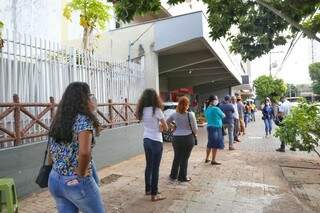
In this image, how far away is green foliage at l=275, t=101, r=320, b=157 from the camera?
9672mm

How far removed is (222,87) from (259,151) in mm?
24941

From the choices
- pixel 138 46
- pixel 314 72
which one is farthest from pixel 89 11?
pixel 314 72

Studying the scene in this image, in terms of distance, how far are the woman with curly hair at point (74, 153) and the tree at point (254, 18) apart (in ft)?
16.7

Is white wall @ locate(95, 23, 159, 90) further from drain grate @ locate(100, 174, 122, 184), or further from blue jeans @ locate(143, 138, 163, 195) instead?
blue jeans @ locate(143, 138, 163, 195)

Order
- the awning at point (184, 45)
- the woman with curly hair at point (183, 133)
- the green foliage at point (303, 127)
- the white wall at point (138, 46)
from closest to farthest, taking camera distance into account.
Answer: the woman with curly hair at point (183, 133), the green foliage at point (303, 127), the awning at point (184, 45), the white wall at point (138, 46)

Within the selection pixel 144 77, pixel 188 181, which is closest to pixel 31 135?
pixel 188 181

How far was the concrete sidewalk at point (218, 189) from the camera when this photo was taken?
655 centimetres

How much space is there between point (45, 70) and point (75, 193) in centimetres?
547

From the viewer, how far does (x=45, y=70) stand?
8453 mm

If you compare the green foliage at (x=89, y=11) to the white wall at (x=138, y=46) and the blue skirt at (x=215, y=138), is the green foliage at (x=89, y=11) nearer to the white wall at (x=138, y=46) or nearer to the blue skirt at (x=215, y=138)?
the white wall at (x=138, y=46)

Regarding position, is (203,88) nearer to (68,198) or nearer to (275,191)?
(275,191)

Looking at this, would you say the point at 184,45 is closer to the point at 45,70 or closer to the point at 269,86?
the point at 45,70

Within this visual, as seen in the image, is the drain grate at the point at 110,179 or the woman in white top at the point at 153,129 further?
the drain grate at the point at 110,179

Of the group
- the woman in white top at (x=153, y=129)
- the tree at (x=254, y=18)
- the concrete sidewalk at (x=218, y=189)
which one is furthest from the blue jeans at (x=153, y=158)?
the tree at (x=254, y=18)
